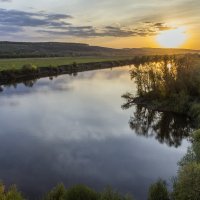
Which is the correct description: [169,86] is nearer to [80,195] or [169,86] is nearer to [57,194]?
[80,195]

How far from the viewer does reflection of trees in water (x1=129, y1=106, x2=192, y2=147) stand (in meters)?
29.0

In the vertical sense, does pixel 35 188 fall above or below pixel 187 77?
below

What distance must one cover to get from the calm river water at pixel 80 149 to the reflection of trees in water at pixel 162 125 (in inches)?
11.3

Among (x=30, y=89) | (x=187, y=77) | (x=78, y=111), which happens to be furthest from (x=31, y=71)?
(x=187, y=77)

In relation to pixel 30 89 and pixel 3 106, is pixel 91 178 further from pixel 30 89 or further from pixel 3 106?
pixel 30 89

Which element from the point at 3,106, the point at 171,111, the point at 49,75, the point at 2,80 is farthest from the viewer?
the point at 49,75

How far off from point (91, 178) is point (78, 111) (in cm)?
1938

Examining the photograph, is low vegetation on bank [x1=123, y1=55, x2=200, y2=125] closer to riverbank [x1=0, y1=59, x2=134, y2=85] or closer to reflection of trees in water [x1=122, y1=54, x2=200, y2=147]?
reflection of trees in water [x1=122, y1=54, x2=200, y2=147]

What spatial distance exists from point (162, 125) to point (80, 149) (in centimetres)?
1096

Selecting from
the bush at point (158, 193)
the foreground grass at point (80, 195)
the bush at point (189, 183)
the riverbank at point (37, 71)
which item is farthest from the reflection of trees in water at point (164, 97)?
the riverbank at point (37, 71)

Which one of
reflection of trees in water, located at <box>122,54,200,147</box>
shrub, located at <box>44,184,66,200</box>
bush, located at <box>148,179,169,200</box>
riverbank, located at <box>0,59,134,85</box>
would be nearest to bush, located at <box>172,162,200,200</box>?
bush, located at <box>148,179,169,200</box>

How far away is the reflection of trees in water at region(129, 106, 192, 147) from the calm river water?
287 millimetres

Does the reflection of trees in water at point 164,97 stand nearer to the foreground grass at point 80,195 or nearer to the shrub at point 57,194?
the foreground grass at point 80,195

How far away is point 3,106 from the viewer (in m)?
42.0
